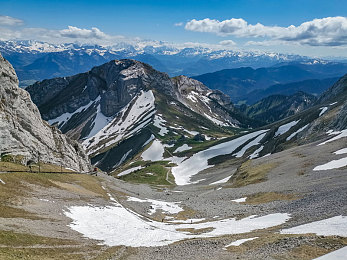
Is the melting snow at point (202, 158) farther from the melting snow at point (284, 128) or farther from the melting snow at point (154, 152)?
the melting snow at point (154, 152)

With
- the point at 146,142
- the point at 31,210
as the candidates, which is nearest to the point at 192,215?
the point at 31,210

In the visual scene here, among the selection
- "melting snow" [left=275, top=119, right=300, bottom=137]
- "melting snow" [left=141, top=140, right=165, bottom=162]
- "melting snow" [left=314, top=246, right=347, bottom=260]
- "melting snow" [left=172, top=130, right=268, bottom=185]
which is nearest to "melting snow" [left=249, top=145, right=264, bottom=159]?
"melting snow" [left=275, top=119, right=300, bottom=137]

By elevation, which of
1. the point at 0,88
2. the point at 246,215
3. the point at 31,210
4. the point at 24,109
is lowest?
the point at 246,215

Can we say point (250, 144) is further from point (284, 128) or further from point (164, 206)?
point (164, 206)

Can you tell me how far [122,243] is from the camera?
3366cm

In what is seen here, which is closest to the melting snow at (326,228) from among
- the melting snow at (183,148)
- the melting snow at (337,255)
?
the melting snow at (337,255)

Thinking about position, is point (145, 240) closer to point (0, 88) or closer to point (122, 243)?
point (122, 243)

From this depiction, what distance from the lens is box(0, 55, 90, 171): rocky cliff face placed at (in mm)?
69312

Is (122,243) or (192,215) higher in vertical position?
(122,243)

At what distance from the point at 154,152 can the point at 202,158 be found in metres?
33.9

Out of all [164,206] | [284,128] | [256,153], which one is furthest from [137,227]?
[284,128]

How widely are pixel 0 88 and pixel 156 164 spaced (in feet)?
284

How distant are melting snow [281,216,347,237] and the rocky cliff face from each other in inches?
2510

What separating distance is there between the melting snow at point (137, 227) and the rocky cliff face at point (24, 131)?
34.0m
